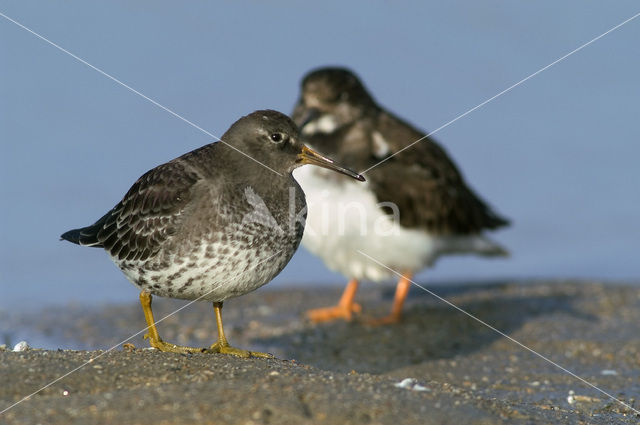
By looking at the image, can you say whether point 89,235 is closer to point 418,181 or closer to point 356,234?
point 356,234

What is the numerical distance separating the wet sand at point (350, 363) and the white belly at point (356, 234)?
0.70m

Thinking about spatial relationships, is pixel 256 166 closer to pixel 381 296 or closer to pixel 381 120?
pixel 381 120

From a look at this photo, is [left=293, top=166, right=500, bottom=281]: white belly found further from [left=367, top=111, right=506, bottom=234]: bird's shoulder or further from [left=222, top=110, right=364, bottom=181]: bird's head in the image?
[left=222, top=110, right=364, bottom=181]: bird's head

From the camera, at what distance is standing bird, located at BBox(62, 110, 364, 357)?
576cm

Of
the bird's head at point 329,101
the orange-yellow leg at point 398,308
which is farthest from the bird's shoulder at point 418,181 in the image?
the orange-yellow leg at point 398,308

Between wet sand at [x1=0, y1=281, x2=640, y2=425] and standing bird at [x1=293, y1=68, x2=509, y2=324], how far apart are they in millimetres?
705

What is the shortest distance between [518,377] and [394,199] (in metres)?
2.79

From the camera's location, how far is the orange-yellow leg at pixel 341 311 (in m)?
10.5

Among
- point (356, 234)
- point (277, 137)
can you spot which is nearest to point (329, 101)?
point (356, 234)

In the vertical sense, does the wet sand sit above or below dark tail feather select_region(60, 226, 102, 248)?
below

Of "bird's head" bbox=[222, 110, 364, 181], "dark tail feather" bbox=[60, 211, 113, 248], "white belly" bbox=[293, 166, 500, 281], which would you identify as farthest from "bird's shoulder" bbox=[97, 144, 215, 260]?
"white belly" bbox=[293, 166, 500, 281]

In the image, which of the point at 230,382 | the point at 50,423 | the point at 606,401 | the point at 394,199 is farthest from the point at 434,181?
the point at 50,423

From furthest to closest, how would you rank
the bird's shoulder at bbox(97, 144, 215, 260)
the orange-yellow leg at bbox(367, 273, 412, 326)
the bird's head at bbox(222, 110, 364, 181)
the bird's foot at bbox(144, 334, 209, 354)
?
the orange-yellow leg at bbox(367, 273, 412, 326) → the bird's head at bbox(222, 110, 364, 181) → the bird's foot at bbox(144, 334, 209, 354) → the bird's shoulder at bbox(97, 144, 215, 260)

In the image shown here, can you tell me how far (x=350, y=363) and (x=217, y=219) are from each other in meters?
3.46
